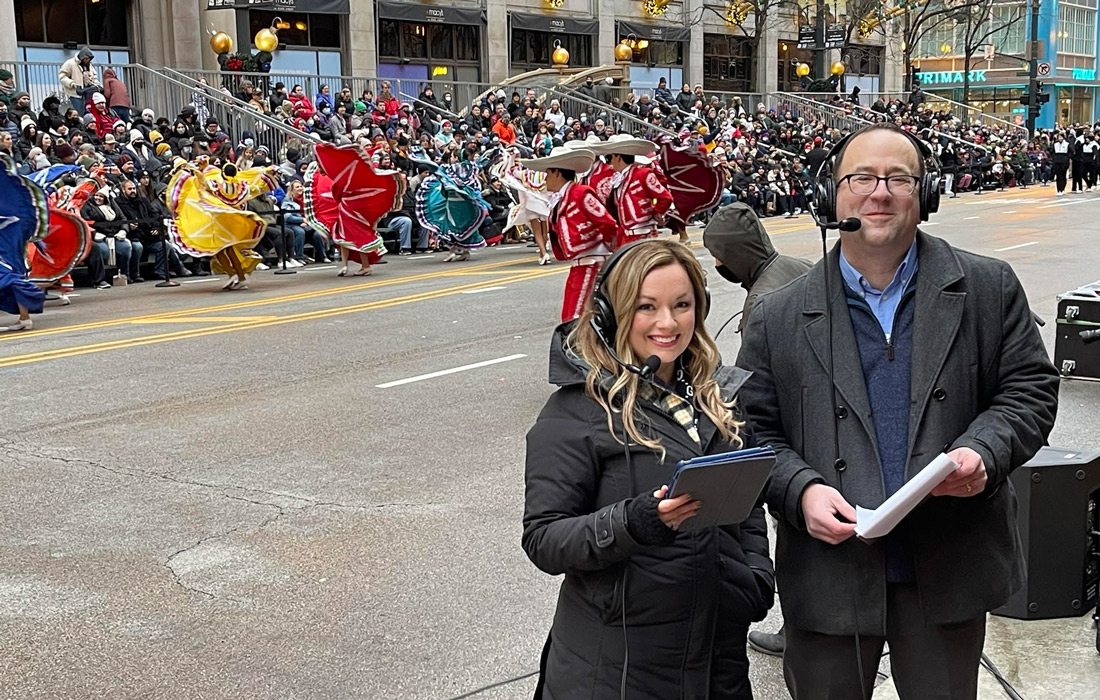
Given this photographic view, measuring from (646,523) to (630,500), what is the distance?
0.10 m

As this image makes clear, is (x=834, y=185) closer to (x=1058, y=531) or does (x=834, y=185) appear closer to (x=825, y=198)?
(x=825, y=198)

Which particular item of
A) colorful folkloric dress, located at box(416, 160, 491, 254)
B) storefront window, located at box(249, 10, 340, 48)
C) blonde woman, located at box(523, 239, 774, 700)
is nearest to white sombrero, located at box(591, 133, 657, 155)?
blonde woman, located at box(523, 239, 774, 700)

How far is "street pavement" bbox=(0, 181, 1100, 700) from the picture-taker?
16.0ft

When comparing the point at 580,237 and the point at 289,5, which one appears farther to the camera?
the point at 289,5

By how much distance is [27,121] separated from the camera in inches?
829

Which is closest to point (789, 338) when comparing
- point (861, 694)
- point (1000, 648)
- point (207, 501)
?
point (861, 694)

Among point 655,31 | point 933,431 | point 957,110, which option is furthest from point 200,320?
point 957,110

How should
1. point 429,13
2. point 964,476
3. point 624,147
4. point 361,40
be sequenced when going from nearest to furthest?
point 964,476
point 624,147
point 361,40
point 429,13

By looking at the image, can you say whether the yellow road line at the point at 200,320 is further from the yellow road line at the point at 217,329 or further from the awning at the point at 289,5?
the awning at the point at 289,5

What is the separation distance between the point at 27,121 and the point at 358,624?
18.2 m

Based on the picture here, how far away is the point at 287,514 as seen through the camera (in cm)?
690

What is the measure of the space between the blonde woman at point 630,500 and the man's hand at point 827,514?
0.66ft

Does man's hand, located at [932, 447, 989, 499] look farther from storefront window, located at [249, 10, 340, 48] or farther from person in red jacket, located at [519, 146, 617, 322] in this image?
storefront window, located at [249, 10, 340, 48]

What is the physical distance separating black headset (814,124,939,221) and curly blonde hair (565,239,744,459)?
1.17 feet
